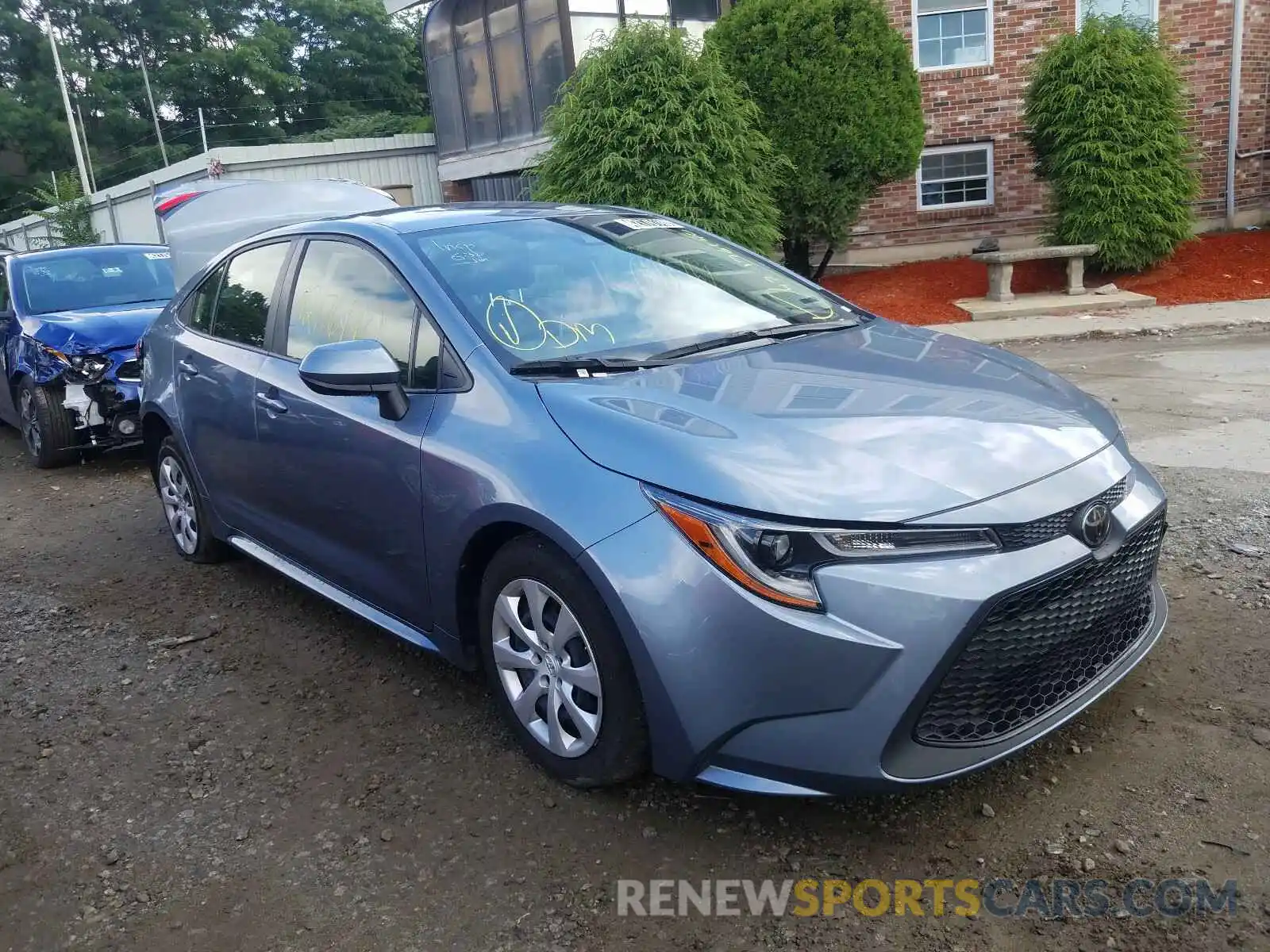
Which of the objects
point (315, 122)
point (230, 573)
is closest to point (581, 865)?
point (230, 573)

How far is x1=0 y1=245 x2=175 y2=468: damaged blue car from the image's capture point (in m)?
7.71

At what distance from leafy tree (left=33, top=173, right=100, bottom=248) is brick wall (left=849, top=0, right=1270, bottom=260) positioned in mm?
21305

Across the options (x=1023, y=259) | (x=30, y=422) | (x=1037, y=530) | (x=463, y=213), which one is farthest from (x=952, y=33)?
(x=1037, y=530)

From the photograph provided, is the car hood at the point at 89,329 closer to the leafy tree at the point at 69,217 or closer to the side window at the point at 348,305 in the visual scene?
the side window at the point at 348,305

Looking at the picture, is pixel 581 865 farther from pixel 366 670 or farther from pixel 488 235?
pixel 488 235

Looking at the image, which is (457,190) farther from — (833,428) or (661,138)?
(833,428)

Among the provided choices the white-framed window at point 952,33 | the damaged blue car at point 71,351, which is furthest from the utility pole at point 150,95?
the damaged blue car at point 71,351

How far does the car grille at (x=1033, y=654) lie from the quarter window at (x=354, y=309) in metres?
1.79

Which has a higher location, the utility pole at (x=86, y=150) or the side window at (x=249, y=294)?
the utility pole at (x=86, y=150)

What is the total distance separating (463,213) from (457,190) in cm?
1896

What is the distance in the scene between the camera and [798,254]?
47.5 ft

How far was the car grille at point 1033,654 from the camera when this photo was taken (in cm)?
254

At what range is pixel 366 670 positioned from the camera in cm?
→ 409

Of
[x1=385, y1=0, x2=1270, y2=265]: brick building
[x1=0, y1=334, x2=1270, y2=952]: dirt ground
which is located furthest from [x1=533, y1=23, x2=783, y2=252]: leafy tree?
[x1=0, y1=334, x2=1270, y2=952]: dirt ground
